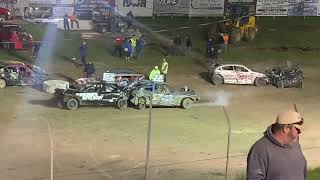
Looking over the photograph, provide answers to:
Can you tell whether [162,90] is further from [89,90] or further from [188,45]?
[188,45]

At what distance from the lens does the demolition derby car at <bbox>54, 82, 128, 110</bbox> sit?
2641 cm

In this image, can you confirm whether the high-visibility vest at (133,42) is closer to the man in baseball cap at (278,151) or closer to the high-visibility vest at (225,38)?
the high-visibility vest at (225,38)

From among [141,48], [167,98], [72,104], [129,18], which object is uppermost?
[129,18]

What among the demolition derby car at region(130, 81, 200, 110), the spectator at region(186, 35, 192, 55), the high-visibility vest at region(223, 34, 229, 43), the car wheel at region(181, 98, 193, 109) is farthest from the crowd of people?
the car wheel at region(181, 98, 193, 109)

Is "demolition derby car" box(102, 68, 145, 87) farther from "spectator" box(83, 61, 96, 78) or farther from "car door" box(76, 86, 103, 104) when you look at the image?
"car door" box(76, 86, 103, 104)

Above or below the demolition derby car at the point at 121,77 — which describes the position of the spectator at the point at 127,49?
above

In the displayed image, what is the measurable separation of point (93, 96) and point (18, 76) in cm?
574

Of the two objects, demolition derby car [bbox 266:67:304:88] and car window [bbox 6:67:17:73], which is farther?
demolition derby car [bbox 266:67:304:88]

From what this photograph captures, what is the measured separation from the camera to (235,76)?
110 ft

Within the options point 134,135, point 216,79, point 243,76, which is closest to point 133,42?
point 216,79

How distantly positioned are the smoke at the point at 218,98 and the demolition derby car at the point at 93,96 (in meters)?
3.83

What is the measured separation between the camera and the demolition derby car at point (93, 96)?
26406mm

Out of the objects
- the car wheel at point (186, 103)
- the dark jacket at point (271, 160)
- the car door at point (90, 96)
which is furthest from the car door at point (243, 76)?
the dark jacket at point (271, 160)

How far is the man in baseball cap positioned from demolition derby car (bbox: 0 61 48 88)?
26257 millimetres
